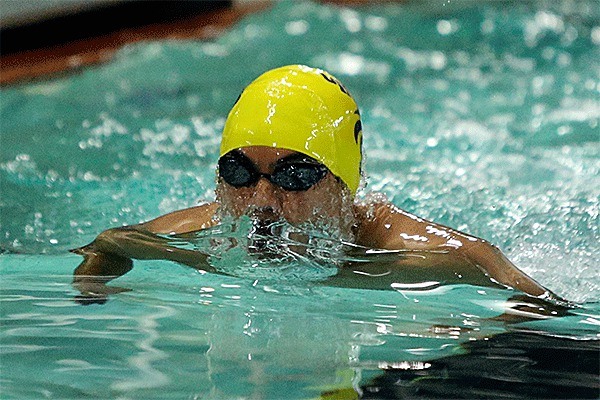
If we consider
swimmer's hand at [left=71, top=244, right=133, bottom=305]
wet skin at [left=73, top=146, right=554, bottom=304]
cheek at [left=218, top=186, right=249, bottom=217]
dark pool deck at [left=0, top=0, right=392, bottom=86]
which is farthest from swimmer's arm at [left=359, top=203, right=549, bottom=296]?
dark pool deck at [left=0, top=0, right=392, bottom=86]

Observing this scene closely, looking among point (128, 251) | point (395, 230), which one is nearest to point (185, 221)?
point (128, 251)

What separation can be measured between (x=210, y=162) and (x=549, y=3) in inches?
168

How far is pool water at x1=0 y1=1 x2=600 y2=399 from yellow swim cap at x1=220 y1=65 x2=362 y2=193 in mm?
382

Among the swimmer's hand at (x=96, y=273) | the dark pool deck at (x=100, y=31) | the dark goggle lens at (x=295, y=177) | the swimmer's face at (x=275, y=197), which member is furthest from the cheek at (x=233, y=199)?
the dark pool deck at (x=100, y=31)

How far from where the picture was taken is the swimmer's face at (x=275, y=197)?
277 centimetres

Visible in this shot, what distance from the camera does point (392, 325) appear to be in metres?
2.55

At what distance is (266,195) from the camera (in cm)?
276

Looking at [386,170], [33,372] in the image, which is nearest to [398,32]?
[386,170]

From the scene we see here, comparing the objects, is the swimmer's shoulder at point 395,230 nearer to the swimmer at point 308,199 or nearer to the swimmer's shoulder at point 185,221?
the swimmer at point 308,199

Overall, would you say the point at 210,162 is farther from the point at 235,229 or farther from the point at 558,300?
the point at 558,300

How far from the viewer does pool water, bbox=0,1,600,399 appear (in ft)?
7.52

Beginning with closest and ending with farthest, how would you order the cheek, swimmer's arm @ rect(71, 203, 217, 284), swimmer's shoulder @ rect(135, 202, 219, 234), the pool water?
the pool water, the cheek, swimmer's arm @ rect(71, 203, 217, 284), swimmer's shoulder @ rect(135, 202, 219, 234)

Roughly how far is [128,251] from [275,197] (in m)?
0.52

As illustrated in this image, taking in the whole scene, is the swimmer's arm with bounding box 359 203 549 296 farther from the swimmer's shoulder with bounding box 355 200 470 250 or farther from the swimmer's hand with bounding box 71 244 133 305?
the swimmer's hand with bounding box 71 244 133 305
